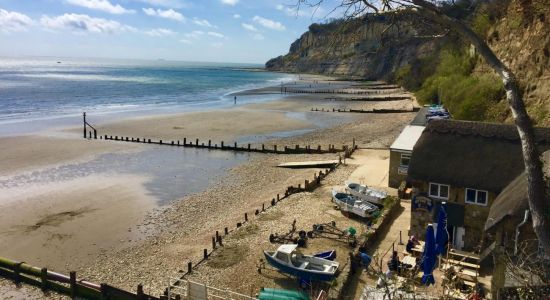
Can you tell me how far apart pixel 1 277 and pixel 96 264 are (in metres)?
3.71

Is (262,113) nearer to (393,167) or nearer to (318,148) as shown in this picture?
(318,148)

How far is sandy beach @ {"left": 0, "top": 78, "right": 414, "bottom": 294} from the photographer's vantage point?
20391 millimetres

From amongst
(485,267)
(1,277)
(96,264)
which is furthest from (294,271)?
(1,277)

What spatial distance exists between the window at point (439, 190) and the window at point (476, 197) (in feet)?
2.77

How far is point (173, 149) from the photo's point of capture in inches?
1818

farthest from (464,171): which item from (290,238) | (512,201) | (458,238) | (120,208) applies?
(120,208)

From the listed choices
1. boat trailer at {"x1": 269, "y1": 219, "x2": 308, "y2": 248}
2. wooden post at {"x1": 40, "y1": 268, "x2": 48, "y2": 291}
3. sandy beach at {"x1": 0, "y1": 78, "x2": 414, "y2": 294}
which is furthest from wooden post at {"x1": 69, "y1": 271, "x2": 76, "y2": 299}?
boat trailer at {"x1": 269, "y1": 219, "x2": 308, "y2": 248}

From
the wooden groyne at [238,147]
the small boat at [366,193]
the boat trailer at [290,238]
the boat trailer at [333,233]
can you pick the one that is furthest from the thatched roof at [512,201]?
the wooden groyne at [238,147]

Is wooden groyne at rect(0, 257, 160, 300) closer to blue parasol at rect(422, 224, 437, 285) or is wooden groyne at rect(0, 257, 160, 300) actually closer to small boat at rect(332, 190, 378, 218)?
blue parasol at rect(422, 224, 437, 285)

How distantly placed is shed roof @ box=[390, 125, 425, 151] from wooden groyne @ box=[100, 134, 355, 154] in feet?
28.6

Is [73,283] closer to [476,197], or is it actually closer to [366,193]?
[366,193]

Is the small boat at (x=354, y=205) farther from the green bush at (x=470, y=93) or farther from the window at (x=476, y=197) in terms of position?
the green bush at (x=470, y=93)

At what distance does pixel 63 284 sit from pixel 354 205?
14714 mm

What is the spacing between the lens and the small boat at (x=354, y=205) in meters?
23.6
